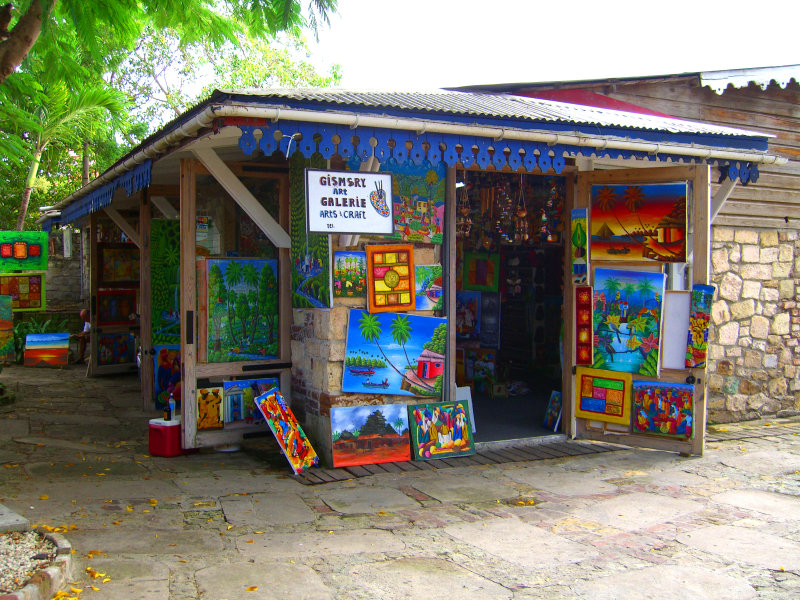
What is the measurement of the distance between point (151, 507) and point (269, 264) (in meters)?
2.76

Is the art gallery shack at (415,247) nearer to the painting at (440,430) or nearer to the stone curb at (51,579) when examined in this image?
the painting at (440,430)

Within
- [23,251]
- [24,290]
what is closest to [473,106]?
[23,251]

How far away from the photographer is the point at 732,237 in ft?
29.7

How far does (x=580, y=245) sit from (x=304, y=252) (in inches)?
109

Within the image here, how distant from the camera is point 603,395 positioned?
7.32 m

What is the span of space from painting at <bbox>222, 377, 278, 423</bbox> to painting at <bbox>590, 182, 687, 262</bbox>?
140 inches

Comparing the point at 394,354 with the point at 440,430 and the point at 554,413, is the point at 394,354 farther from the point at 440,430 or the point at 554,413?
the point at 554,413

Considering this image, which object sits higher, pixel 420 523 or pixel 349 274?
pixel 349 274

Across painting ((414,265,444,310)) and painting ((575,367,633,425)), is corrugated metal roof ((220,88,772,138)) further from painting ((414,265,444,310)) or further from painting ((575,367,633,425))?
painting ((575,367,633,425))

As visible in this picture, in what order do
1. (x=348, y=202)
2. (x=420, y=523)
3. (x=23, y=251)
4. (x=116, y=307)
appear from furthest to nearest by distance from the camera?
(x=23, y=251) → (x=116, y=307) → (x=348, y=202) → (x=420, y=523)

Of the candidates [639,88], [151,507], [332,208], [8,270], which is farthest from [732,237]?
[8,270]

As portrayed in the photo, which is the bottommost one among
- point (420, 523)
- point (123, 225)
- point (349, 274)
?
point (420, 523)

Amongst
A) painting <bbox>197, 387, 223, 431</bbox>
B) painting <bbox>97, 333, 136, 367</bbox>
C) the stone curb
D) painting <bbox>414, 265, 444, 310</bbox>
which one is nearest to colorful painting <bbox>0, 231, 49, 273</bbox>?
painting <bbox>97, 333, 136, 367</bbox>

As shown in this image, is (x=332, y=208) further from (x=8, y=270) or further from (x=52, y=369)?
(x=8, y=270)
